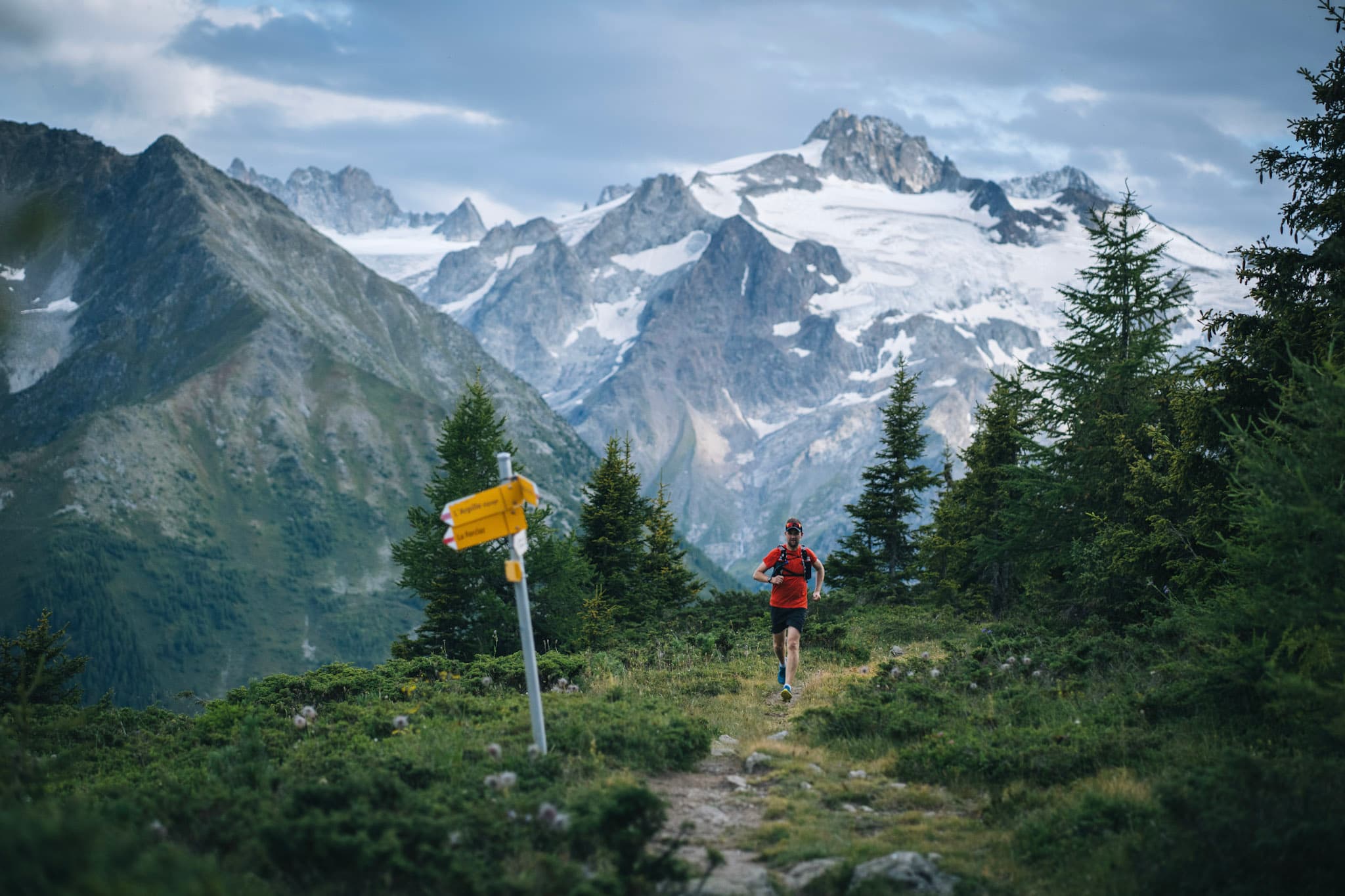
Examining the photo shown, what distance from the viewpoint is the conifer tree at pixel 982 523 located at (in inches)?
1136

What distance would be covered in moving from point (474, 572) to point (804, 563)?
46.0 feet

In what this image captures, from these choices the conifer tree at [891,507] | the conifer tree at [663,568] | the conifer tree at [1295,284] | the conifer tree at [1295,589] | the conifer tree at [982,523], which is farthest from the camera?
the conifer tree at [891,507]

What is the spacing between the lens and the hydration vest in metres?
15.9

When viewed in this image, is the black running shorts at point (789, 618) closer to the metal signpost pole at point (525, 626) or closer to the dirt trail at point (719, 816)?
the dirt trail at point (719, 816)

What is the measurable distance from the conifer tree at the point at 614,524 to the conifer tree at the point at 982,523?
1101 centimetres

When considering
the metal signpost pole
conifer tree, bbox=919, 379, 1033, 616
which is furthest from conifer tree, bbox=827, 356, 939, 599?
the metal signpost pole

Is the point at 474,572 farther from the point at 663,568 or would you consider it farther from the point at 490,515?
the point at 490,515

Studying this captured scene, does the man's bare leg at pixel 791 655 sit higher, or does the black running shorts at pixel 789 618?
the black running shorts at pixel 789 618

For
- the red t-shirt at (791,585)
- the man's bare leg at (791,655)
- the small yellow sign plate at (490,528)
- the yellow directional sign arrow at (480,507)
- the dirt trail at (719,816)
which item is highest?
the yellow directional sign arrow at (480,507)

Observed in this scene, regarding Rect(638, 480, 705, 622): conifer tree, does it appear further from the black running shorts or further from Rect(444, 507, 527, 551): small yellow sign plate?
Rect(444, 507, 527, 551): small yellow sign plate

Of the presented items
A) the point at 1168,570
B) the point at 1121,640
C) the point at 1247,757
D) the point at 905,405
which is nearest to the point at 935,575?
the point at 905,405

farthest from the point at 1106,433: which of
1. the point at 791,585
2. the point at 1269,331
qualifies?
the point at 791,585

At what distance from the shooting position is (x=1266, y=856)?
7.00 m

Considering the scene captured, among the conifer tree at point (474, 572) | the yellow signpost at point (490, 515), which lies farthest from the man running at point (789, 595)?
the conifer tree at point (474, 572)
